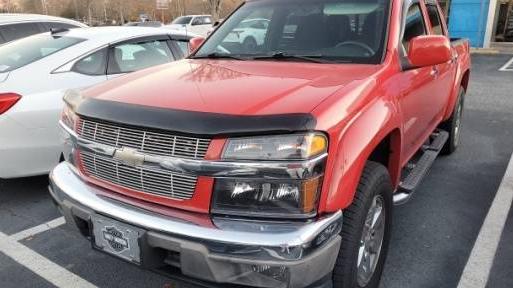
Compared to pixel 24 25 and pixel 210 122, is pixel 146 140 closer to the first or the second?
pixel 210 122

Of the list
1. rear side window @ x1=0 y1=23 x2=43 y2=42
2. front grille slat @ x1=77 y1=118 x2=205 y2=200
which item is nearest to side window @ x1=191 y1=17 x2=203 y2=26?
rear side window @ x1=0 y1=23 x2=43 y2=42

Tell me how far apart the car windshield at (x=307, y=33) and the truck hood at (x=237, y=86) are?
22 centimetres

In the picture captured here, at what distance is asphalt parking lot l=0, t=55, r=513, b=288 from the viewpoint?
9.78 feet

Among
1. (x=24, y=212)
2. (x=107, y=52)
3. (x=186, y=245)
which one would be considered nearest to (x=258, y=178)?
(x=186, y=245)

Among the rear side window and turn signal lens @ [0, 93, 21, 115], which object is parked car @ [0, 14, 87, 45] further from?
turn signal lens @ [0, 93, 21, 115]

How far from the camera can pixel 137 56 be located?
4953 millimetres

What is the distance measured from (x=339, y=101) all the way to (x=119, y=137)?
1.08 metres

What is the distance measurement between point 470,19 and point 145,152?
1818 centimetres

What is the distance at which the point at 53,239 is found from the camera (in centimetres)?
354

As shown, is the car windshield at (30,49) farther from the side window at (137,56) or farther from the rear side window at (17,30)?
the rear side window at (17,30)

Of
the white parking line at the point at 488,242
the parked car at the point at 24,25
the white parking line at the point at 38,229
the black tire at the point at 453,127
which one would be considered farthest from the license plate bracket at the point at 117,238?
the parked car at the point at 24,25

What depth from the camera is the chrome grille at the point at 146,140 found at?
2084 millimetres

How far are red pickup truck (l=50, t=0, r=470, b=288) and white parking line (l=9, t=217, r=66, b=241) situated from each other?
112cm

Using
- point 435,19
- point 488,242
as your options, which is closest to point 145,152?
point 488,242
